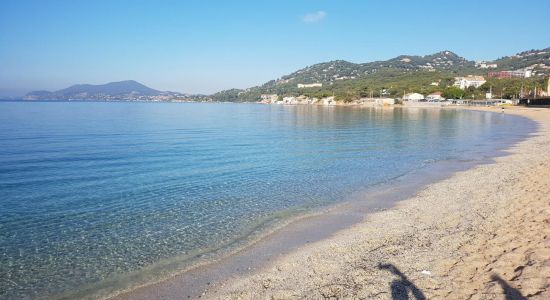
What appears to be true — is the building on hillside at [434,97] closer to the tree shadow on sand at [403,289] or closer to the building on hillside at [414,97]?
the building on hillside at [414,97]

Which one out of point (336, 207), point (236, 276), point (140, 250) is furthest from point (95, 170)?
point (236, 276)

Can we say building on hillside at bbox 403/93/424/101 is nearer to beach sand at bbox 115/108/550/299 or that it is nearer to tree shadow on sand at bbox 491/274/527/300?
beach sand at bbox 115/108/550/299

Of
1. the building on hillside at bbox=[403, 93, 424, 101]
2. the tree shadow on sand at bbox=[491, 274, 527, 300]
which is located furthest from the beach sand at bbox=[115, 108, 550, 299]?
the building on hillside at bbox=[403, 93, 424, 101]

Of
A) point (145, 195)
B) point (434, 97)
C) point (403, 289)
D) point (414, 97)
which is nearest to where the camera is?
point (403, 289)

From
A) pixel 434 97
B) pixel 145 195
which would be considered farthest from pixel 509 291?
pixel 434 97

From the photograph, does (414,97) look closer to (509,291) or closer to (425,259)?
(425,259)

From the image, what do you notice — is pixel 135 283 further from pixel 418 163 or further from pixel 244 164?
pixel 418 163

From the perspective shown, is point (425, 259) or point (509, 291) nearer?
point (509, 291)

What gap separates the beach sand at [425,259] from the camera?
717 cm

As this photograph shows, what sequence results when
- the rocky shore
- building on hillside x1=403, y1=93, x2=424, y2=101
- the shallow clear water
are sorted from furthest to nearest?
1. building on hillside x1=403, y1=93, x2=424, y2=101
2. the shallow clear water
3. the rocky shore

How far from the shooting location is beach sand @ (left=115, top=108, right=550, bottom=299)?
23.5 feet

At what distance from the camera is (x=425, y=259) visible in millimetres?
8648

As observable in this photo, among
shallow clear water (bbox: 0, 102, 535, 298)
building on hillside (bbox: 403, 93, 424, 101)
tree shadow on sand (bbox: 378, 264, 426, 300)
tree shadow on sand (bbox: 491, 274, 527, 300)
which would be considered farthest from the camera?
building on hillside (bbox: 403, 93, 424, 101)

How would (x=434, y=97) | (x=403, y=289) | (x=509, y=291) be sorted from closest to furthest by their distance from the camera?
(x=509, y=291)
(x=403, y=289)
(x=434, y=97)
